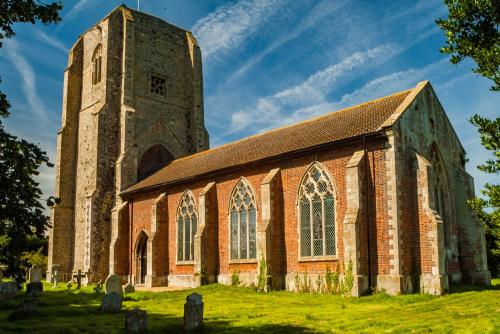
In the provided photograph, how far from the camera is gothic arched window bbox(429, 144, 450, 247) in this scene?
2161 centimetres

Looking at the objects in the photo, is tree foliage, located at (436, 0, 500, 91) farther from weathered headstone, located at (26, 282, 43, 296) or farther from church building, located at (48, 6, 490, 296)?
weathered headstone, located at (26, 282, 43, 296)

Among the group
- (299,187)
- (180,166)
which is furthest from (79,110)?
(299,187)

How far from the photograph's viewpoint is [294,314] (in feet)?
47.1

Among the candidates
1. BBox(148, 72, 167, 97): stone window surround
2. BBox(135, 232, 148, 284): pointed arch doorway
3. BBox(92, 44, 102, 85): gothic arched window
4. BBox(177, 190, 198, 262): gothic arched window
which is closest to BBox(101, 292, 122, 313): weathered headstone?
BBox(177, 190, 198, 262): gothic arched window

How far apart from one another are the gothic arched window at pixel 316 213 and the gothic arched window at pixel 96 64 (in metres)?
22.1

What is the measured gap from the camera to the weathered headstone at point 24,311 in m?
14.2

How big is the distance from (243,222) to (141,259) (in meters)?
10.3

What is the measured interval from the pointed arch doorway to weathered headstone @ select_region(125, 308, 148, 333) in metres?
19.3

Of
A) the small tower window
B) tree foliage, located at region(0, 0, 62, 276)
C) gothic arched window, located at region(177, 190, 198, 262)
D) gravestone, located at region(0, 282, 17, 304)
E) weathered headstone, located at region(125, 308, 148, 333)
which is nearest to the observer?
tree foliage, located at region(0, 0, 62, 276)

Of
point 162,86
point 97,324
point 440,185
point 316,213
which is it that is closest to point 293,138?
point 316,213

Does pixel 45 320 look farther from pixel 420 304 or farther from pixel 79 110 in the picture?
pixel 79 110

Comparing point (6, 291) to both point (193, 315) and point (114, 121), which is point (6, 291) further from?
point (114, 121)

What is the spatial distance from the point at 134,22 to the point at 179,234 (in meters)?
17.9

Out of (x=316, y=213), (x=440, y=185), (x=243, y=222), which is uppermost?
(x=440, y=185)
